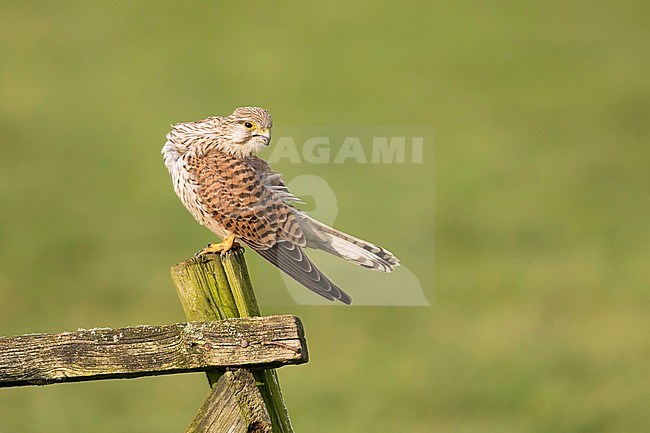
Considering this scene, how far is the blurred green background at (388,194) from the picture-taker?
960 centimetres

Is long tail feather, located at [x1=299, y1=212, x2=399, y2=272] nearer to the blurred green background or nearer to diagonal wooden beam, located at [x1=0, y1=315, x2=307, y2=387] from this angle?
diagonal wooden beam, located at [x1=0, y1=315, x2=307, y2=387]

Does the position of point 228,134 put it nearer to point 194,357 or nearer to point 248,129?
point 248,129

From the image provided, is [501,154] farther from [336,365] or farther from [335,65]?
[336,365]

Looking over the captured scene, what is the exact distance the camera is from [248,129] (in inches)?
164

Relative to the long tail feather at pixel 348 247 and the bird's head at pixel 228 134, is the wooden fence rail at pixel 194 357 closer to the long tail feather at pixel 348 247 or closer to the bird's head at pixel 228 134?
the long tail feather at pixel 348 247

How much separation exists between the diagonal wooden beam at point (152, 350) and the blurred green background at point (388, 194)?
5.62 m

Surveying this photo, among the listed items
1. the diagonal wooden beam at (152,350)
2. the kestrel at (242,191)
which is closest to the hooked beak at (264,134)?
the kestrel at (242,191)

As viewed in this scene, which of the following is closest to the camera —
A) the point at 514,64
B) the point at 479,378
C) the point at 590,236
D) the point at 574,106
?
the point at 479,378

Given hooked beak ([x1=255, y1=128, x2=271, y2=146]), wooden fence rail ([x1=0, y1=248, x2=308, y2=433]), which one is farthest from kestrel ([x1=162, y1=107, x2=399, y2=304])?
wooden fence rail ([x1=0, y1=248, x2=308, y2=433])

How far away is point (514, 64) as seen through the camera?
760 inches

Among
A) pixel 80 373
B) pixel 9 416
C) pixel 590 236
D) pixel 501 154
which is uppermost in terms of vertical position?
pixel 501 154

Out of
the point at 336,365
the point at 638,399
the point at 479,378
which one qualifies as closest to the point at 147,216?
the point at 336,365

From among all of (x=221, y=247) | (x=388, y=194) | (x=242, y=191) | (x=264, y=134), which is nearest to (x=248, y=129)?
(x=264, y=134)

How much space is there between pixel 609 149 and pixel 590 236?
3.06 metres
